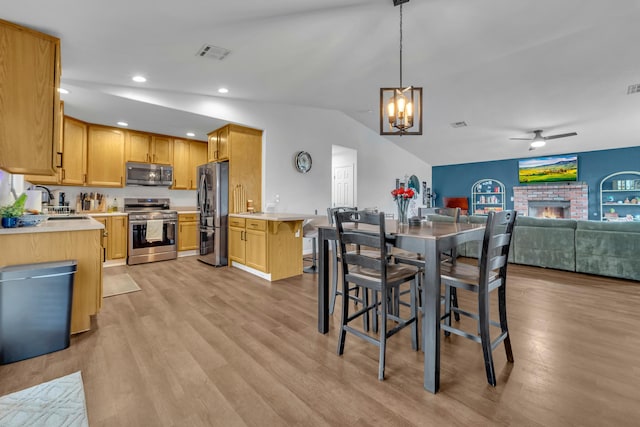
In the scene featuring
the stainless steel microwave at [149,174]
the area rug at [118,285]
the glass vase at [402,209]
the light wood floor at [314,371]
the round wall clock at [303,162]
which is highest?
the round wall clock at [303,162]

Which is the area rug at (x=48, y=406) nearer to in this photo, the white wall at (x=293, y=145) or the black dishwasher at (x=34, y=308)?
the black dishwasher at (x=34, y=308)

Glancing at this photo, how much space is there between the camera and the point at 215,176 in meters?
4.79

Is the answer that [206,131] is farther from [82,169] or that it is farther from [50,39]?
[50,39]

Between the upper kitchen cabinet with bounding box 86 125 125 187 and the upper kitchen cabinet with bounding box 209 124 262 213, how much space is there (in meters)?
1.67

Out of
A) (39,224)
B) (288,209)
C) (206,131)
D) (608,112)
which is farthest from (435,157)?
(39,224)

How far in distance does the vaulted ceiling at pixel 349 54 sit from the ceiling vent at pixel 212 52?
0.09 metres

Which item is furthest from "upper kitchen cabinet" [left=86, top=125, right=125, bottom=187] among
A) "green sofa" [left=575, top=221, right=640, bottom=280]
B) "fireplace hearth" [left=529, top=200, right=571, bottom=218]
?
"fireplace hearth" [left=529, top=200, right=571, bottom=218]

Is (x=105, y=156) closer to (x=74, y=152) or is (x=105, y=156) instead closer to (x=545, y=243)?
(x=74, y=152)

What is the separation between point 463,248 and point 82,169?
6.80 meters

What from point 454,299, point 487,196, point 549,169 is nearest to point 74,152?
point 454,299

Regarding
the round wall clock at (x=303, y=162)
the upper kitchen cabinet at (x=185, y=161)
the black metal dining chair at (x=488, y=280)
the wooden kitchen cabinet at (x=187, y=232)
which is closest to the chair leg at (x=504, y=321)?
the black metal dining chair at (x=488, y=280)

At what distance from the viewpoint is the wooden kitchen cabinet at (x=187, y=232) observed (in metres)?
5.52

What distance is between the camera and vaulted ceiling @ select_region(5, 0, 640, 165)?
8.04 feet

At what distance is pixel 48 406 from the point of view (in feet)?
5.05
